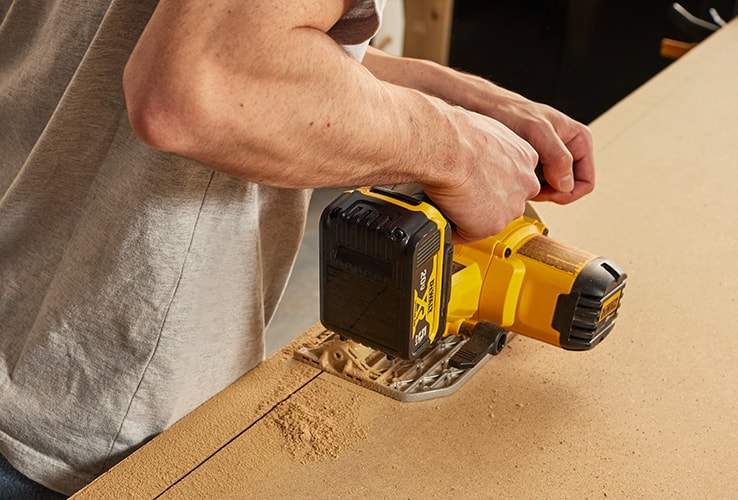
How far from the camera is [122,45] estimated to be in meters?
0.84

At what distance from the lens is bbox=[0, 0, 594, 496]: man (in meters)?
0.77

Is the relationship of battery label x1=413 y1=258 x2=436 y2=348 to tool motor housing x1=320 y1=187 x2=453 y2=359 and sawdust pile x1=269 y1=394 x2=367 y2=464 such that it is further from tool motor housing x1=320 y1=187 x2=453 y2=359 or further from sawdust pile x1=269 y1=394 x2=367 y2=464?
sawdust pile x1=269 y1=394 x2=367 y2=464

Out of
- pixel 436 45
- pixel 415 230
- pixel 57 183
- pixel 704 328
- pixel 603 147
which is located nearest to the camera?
pixel 415 230

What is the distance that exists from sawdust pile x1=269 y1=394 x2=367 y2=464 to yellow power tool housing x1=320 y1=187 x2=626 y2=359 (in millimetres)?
95

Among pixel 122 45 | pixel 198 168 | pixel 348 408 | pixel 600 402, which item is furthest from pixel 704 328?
pixel 122 45

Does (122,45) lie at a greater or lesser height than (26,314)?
greater

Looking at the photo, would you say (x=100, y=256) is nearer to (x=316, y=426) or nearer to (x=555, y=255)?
(x=316, y=426)

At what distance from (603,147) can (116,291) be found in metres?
0.99

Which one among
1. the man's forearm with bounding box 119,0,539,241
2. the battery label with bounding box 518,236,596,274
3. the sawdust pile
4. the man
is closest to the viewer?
the man's forearm with bounding box 119,0,539,241

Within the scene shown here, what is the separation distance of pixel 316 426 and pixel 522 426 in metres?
0.23

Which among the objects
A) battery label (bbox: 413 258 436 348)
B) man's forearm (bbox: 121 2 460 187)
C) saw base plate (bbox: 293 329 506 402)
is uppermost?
man's forearm (bbox: 121 2 460 187)

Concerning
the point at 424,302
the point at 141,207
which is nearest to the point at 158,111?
the point at 141,207

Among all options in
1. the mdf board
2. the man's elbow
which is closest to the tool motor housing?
the mdf board

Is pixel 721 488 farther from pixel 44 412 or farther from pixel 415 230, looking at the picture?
pixel 44 412
